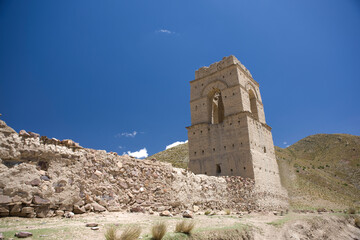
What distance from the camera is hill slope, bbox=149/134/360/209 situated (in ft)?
74.2

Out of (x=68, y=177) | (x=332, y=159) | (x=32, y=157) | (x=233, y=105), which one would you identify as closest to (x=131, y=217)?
(x=68, y=177)

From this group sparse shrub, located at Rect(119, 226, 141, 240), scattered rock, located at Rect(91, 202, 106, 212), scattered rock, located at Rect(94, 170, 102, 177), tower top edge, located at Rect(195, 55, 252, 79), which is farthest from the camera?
tower top edge, located at Rect(195, 55, 252, 79)

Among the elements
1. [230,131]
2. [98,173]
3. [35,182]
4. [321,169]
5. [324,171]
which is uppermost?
[321,169]

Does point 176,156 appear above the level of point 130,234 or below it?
above

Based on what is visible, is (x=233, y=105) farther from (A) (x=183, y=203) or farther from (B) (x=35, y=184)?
(B) (x=35, y=184)

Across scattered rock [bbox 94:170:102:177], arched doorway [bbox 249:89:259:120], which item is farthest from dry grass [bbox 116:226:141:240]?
arched doorway [bbox 249:89:259:120]

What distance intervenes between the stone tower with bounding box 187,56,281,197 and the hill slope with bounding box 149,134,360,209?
6.51 meters

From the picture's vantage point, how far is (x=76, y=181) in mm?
6219

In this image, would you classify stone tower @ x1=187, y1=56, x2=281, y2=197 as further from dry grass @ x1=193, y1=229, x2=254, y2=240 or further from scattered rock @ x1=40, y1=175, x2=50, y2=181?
scattered rock @ x1=40, y1=175, x2=50, y2=181

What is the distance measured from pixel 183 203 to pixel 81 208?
13.9 feet

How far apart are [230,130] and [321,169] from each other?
3080 centimetres

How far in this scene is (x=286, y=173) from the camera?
32438 mm

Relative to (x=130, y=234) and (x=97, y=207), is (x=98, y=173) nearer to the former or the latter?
(x=97, y=207)

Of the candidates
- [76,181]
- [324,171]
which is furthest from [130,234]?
[324,171]
